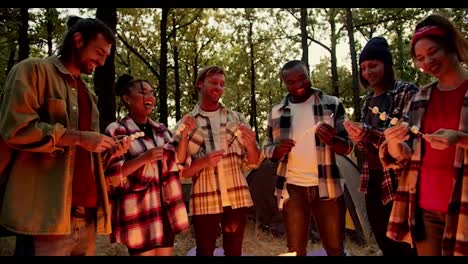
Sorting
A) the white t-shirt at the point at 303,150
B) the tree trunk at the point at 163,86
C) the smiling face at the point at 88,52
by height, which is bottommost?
the white t-shirt at the point at 303,150

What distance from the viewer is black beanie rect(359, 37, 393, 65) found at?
11.4ft

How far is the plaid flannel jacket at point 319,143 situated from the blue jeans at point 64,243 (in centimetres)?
166

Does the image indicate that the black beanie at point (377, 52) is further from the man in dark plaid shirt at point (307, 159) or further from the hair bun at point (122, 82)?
the hair bun at point (122, 82)

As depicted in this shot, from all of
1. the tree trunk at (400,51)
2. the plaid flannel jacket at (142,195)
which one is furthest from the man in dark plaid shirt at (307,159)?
the tree trunk at (400,51)

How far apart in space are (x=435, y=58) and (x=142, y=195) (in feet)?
7.56

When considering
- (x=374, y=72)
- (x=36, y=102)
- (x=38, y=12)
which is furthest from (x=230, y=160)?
(x=38, y=12)

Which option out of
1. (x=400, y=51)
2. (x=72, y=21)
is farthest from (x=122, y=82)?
(x=400, y=51)

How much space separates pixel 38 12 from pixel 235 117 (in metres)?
11.3

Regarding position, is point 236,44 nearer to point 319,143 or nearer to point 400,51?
point 400,51

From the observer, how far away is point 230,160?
147 inches

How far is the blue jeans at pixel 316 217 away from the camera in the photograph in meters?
3.50

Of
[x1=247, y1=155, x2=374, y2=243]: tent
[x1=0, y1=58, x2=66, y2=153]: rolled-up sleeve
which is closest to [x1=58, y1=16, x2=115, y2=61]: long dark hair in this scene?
[x1=0, y1=58, x2=66, y2=153]: rolled-up sleeve

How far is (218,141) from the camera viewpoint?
375 centimetres

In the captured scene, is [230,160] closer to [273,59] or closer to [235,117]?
[235,117]
